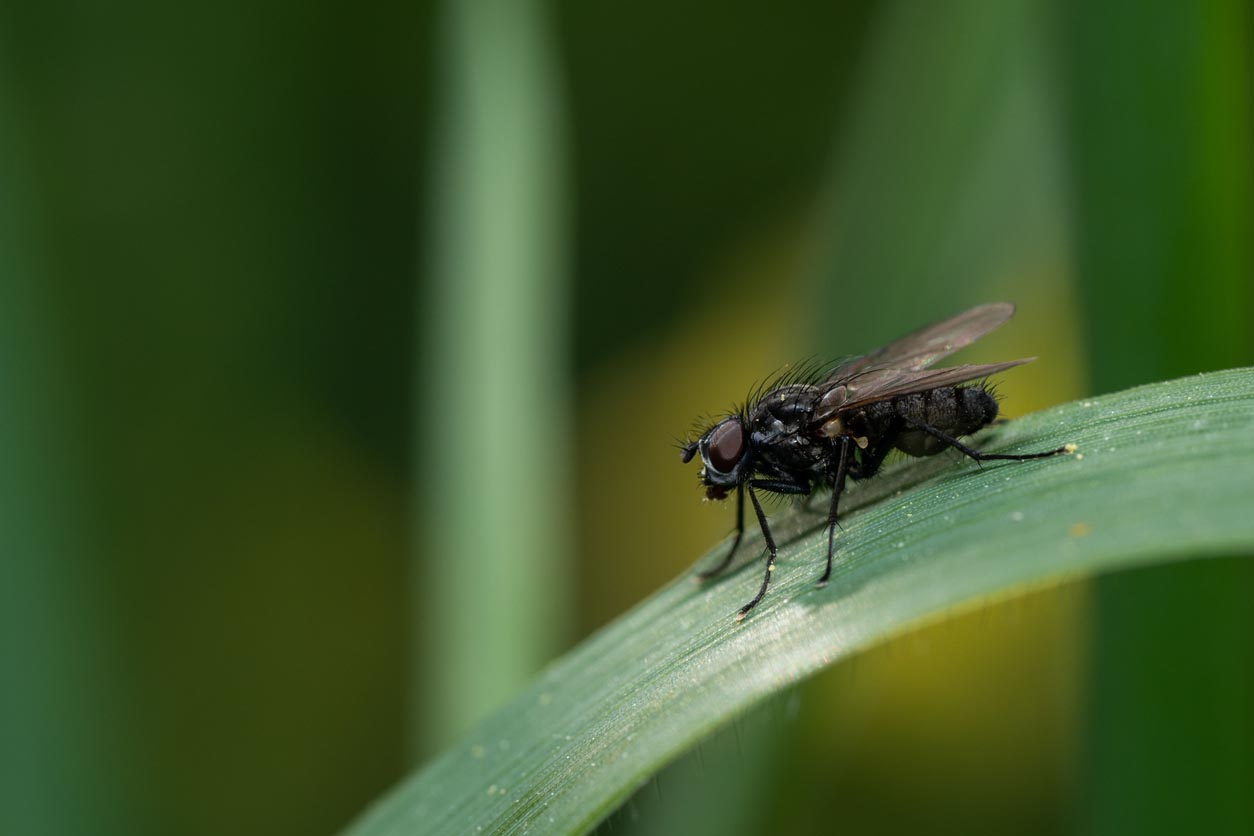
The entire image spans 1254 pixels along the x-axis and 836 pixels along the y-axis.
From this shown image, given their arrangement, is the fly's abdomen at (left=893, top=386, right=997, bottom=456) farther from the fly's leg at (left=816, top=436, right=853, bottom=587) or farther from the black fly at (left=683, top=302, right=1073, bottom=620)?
the fly's leg at (left=816, top=436, right=853, bottom=587)

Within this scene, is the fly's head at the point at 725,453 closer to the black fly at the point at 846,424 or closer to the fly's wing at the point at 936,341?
the black fly at the point at 846,424

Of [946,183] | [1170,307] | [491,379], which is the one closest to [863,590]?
[1170,307]

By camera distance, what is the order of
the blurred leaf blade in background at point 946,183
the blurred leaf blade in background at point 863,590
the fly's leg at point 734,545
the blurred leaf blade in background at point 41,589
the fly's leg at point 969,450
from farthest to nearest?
the blurred leaf blade in background at point 946,183 < the blurred leaf blade in background at point 41,589 < the fly's leg at point 734,545 < the fly's leg at point 969,450 < the blurred leaf blade in background at point 863,590

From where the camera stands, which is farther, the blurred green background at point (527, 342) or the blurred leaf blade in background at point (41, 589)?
the blurred leaf blade in background at point (41, 589)

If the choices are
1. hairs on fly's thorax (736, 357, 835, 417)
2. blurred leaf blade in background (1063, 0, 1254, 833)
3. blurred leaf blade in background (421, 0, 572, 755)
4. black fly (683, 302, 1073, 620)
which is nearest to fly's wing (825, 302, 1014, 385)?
black fly (683, 302, 1073, 620)

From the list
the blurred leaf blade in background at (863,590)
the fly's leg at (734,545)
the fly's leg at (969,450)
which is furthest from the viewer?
the fly's leg at (734,545)

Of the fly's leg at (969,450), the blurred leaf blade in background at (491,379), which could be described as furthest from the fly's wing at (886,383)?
the blurred leaf blade in background at (491,379)

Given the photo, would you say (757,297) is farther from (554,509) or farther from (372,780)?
(372,780)
